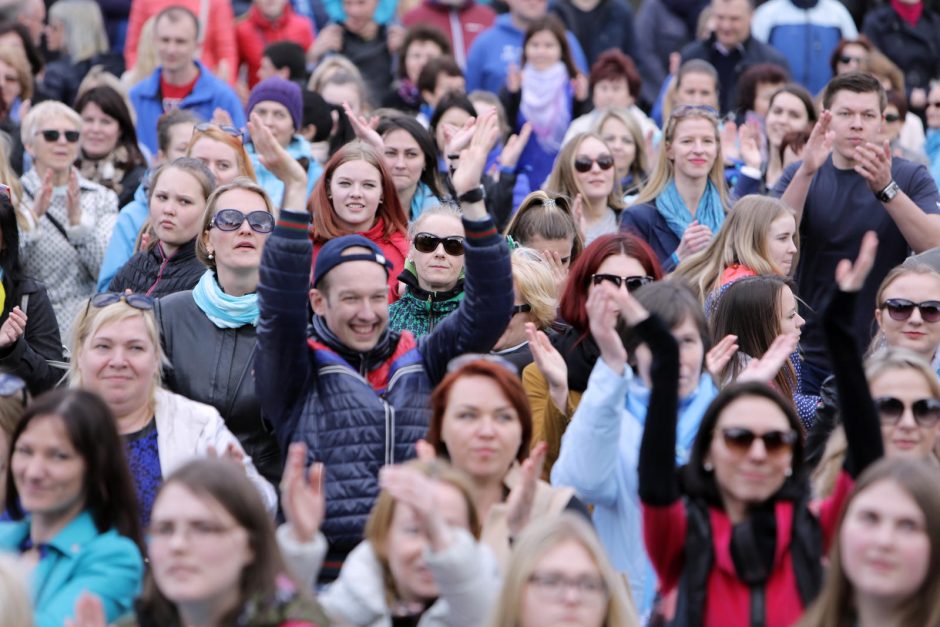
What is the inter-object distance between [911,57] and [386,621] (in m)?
10.9

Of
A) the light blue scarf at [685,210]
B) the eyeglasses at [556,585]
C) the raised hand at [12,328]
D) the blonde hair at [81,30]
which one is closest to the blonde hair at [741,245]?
the light blue scarf at [685,210]

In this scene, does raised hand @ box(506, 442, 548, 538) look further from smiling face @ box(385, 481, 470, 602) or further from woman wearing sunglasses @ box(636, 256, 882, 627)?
woman wearing sunglasses @ box(636, 256, 882, 627)

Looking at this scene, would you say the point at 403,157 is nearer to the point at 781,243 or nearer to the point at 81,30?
the point at 781,243

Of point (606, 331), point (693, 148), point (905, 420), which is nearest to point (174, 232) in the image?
point (693, 148)

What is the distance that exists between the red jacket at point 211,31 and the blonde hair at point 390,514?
9.27 m

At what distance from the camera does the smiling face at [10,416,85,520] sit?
5.16 m

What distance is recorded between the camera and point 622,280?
22.5 feet

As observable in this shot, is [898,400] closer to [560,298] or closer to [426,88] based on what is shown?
[560,298]

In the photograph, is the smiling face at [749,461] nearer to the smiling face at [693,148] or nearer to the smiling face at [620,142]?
the smiling face at [693,148]

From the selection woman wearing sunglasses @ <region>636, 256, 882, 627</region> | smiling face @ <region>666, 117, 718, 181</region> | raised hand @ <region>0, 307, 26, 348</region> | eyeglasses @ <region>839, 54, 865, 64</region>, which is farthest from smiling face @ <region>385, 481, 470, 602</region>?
eyeglasses @ <region>839, 54, 865, 64</region>

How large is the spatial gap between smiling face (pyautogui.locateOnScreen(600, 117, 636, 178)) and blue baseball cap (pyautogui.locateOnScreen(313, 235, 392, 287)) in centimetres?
505

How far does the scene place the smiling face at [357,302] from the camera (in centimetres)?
601

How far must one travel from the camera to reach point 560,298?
23.5 feet

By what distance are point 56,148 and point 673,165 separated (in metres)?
3.54
